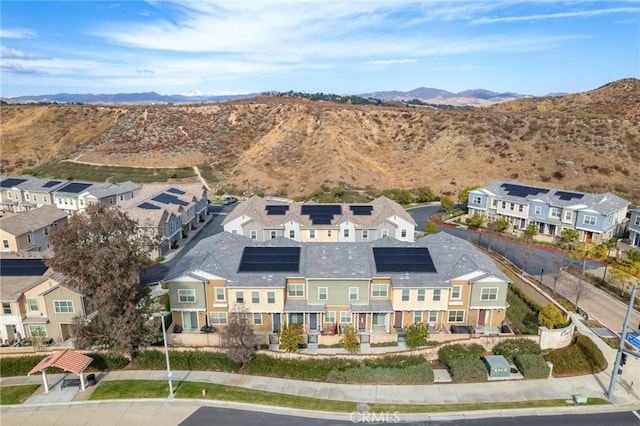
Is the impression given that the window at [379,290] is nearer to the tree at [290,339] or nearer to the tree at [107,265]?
the tree at [290,339]

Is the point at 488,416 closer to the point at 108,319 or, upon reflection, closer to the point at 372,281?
the point at 372,281

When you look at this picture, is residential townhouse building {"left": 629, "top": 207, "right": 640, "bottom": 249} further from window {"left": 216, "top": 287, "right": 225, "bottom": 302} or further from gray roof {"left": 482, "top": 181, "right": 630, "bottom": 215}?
window {"left": 216, "top": 287, "right": 225, "bottom": 302}

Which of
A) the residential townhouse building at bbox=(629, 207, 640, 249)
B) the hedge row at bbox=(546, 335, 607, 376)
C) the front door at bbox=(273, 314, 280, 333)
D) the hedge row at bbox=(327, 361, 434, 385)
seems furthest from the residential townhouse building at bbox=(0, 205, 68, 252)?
the residential townhouse building at bbox=(629, 207, 640, 249)

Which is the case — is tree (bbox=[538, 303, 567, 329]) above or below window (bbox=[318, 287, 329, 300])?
below

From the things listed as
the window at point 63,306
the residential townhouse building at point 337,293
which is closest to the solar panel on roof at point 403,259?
the residential townhouse building at point 337,293

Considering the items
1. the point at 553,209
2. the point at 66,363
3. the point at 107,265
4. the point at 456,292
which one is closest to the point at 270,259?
the point at 107,265
